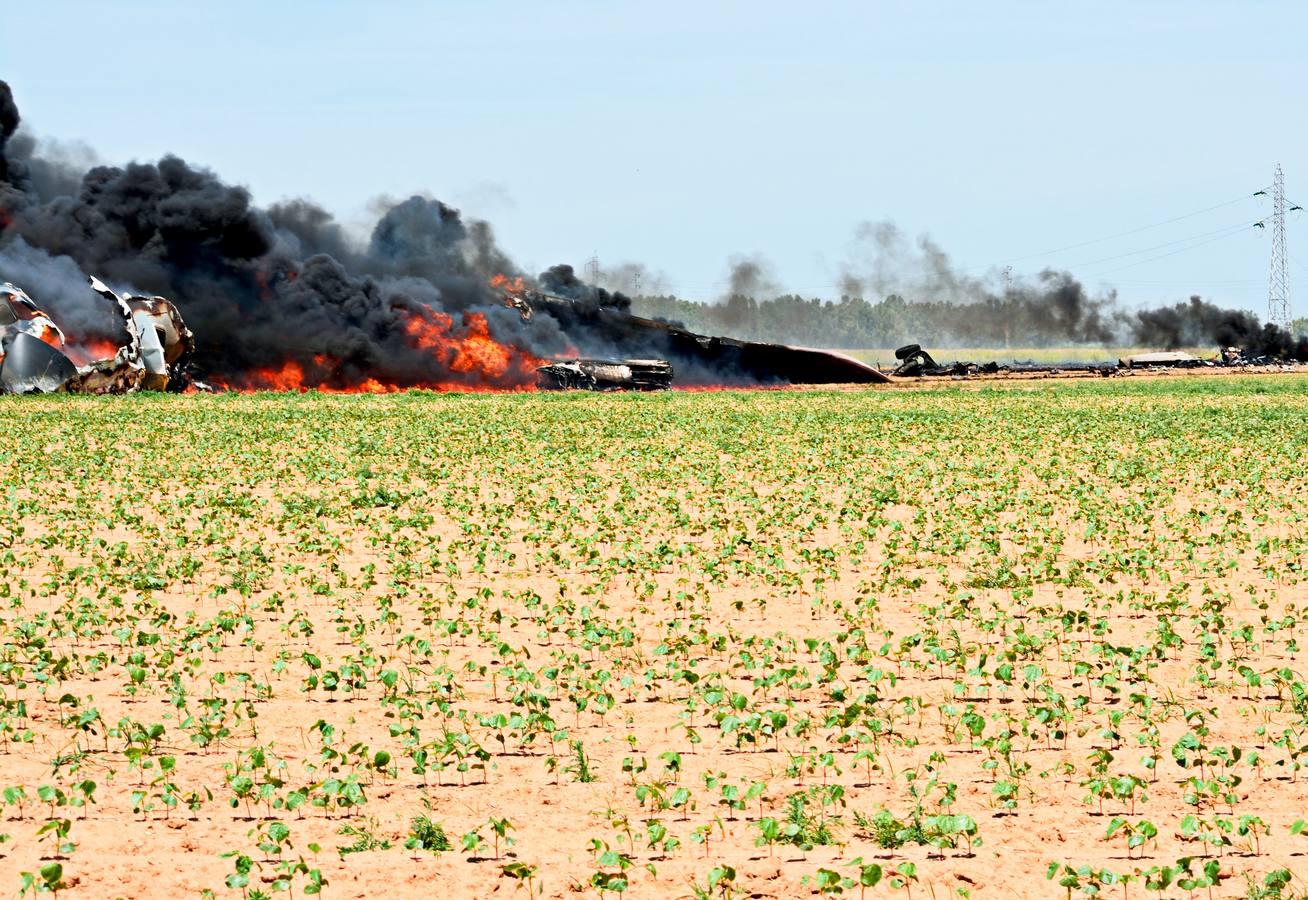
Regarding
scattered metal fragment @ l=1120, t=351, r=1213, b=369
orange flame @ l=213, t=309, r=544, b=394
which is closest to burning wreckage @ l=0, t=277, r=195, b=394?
orange flame @ l=213, t=309, r=544, b=394

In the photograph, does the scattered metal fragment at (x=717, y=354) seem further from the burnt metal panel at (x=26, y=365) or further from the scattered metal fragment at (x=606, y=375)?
the burnt metal panel at (x=26, y=365)

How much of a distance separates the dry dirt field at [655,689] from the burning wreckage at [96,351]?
3229cm

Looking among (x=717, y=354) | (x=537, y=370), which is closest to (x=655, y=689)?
(x=537, y=370)

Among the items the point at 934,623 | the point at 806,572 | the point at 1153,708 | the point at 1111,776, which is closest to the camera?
the point at 1111,776

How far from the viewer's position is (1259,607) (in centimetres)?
1712

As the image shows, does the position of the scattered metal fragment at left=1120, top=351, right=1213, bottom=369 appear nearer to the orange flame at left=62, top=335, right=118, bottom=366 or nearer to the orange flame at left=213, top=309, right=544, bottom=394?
the orange flame at left=213, top=309, right=544, bottom=394

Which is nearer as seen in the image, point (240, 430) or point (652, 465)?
point (652, 465)

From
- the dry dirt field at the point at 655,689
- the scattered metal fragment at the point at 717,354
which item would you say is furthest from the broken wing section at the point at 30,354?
the scattered metal fragment at the point at 717,354

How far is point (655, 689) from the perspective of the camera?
1402 centimetres

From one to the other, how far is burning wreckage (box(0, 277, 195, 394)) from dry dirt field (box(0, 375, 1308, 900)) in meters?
32.3

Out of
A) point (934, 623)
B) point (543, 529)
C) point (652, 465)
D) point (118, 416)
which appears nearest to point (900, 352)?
point (118, 416)

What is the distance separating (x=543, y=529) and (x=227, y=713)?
11.4 m

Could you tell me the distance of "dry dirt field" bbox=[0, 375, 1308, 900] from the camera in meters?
9.70

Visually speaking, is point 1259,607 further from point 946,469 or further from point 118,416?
point 118,416
